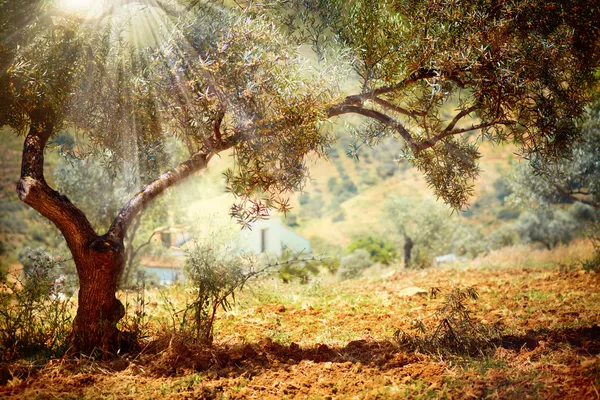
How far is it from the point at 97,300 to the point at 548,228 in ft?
105

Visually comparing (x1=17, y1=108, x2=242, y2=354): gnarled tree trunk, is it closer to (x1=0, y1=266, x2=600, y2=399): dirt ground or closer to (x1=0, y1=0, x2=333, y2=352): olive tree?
(x1=0, y1=0, x2=333, y2=352): olive tree

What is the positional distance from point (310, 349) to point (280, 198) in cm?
219

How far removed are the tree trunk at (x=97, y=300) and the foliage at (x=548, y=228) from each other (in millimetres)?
29793

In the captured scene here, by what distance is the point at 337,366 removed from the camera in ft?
18.9

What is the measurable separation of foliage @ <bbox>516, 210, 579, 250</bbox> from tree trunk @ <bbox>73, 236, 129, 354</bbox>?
2979cm

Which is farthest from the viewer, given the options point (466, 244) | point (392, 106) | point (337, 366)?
point (466, 244)

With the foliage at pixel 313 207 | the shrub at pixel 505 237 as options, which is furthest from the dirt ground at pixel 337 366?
the foliage at pixel 313 207

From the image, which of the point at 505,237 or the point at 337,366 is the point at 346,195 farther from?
the point at 337,366

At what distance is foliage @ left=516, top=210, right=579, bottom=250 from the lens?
31.1 metres

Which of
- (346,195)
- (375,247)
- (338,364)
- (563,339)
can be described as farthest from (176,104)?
(346,195)

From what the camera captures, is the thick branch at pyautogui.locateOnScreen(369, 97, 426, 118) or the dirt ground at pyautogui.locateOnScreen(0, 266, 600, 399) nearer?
the dirt ground at pyautogui.locateOnScreen(0, 266, 600, 399)

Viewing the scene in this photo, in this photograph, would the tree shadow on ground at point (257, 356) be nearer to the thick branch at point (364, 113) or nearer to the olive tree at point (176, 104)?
the olive tree at point (176, 104)

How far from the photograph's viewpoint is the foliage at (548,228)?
31062mm

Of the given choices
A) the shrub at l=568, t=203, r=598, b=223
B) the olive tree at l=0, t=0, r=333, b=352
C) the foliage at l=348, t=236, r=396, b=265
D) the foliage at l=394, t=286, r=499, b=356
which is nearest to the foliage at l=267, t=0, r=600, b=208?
the olive tree at l=0, t=0, r=333, b=352
